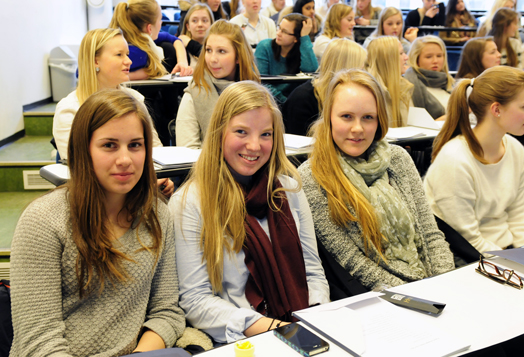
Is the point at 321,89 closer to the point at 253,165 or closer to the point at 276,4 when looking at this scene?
the point at 253,165

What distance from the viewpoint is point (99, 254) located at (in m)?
1.17

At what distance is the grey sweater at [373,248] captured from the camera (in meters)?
1.62

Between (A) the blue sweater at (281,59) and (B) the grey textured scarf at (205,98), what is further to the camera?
(A) the blue sweater at (281,59)

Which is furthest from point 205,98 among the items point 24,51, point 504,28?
point 504,28

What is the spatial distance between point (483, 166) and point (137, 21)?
235 cm

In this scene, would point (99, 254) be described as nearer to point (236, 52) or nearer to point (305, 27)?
point (236, 52)

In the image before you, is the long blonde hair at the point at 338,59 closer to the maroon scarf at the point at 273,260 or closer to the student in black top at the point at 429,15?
the maroon scarf at the point at 273,260

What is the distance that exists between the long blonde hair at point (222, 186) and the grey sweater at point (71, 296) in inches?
4.6

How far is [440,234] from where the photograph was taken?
1.81 metres

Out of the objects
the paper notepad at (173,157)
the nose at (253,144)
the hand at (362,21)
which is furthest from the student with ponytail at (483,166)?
the hand at (362,21)

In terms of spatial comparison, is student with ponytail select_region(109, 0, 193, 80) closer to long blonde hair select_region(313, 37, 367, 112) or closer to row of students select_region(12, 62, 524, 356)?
long blonde hair select_region(313, 37, 367, 112)

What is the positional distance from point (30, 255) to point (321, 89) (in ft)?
6.79

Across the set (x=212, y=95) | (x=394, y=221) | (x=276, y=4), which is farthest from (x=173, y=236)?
(x=276, y=4)

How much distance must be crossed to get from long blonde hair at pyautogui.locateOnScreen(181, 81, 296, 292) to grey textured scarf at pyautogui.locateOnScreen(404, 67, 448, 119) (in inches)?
96.7
